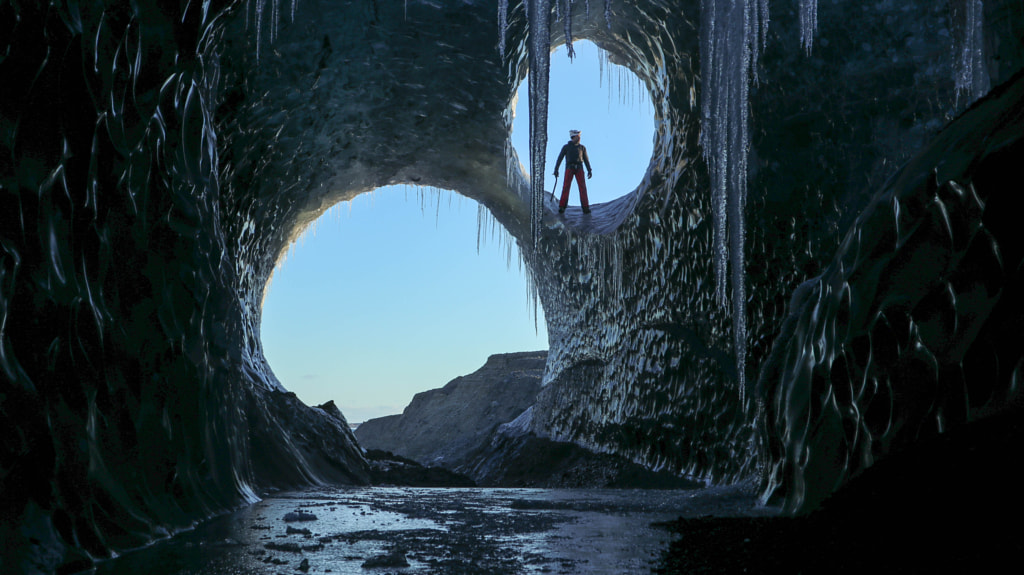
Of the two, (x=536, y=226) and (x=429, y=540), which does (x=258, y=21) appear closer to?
(x=536, y=226)

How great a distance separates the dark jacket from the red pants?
7cm

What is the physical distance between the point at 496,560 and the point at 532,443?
306 inches

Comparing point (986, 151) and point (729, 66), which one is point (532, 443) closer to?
point (729, 66)

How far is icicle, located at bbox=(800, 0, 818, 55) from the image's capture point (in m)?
5.29

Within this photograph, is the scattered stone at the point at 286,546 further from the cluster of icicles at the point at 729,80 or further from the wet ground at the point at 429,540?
the cluster of icicles at the point at 729,80

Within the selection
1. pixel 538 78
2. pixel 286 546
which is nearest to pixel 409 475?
pixel 538 78

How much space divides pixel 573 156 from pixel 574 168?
0.16 meters

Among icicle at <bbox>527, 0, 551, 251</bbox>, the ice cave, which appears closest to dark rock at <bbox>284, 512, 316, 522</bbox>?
the ice cave

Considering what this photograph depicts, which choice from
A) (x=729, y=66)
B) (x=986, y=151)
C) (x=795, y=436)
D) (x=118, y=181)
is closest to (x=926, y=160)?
(x=986, y=151)

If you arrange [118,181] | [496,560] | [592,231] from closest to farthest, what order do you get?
[496,560]
[118,181]
[592,231]

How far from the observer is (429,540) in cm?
274

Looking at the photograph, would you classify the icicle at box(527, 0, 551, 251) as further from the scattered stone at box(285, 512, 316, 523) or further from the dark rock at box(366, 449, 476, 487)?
the dark rock at box(366, 449, 476, 487)

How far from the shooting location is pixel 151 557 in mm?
2492

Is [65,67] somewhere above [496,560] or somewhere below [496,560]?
above
